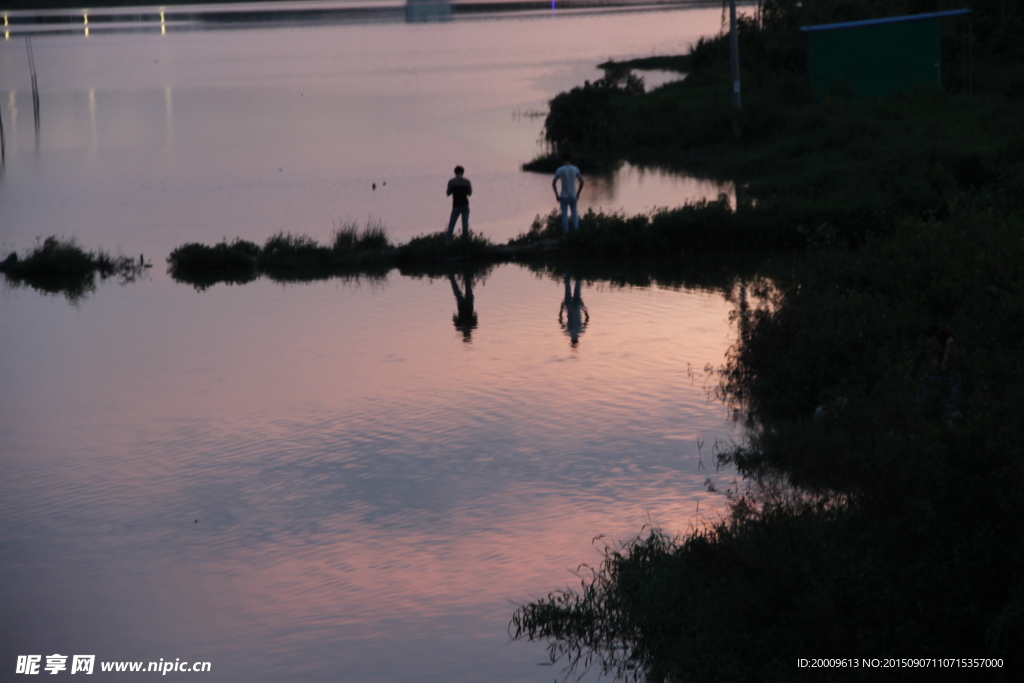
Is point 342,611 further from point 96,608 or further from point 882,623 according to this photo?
point 882,623

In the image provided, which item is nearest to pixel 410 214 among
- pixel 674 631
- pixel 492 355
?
pixel 492 355

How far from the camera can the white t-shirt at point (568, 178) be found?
2095 cm

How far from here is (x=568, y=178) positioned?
69.0ft

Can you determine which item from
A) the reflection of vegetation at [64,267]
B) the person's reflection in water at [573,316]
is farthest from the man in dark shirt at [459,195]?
the reflection of vegetation at [64,267]

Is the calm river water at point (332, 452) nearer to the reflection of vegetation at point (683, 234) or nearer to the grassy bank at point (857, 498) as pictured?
the grassy bank at point (857, 498)

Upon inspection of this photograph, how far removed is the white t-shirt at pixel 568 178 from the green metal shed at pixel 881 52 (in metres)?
16.3

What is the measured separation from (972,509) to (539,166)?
2930 centimetres

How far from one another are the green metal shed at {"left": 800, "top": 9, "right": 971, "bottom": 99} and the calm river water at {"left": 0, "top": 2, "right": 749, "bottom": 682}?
27.8 feet

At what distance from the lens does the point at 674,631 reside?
7348 mm

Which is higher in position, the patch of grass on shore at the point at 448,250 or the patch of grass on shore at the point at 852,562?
the patch of grass on shore at the point at 448,250

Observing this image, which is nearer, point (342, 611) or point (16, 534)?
point (342, 611)

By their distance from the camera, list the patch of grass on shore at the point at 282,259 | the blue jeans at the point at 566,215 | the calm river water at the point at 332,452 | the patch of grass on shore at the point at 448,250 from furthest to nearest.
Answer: the patch of grass on shore at the point at 282,259, the patch of grass on shore at the point at 448,250, the blue jeans at the point at 566,215, the calm river water at the point at 332,452

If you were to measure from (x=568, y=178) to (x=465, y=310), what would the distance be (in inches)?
166

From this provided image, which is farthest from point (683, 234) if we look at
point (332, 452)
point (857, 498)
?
point (857, 498)
